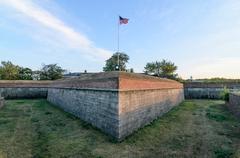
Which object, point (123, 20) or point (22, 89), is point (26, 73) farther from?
point (123, 20)

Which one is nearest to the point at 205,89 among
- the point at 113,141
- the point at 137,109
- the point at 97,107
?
the point at 137,109

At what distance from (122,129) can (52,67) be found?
106 feet

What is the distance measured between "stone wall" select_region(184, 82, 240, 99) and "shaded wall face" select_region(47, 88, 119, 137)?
17902mm

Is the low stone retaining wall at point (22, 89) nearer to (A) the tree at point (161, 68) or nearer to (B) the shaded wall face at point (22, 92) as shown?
(B) the shaded wall face at point (22, 92)

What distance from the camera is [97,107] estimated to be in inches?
322

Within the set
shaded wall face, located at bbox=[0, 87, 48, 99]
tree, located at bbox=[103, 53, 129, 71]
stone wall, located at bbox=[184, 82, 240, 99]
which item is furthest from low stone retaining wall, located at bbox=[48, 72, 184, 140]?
tree, located at bbox=[103, 53, 129, 71]

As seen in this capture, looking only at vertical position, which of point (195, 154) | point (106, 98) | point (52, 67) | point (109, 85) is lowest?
point (195, 154)

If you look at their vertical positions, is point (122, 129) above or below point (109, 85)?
below

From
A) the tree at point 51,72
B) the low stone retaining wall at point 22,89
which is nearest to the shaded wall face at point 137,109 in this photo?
the low stone retaining wall at point 22,89

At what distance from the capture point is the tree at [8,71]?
3311cm

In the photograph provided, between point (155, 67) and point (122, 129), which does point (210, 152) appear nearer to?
point (122, 129)

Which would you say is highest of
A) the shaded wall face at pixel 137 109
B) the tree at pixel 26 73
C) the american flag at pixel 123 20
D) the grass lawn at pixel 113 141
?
the american flag at pixel 123 20

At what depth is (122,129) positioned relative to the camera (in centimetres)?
671

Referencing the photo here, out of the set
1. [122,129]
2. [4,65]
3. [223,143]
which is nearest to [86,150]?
[122,129]
